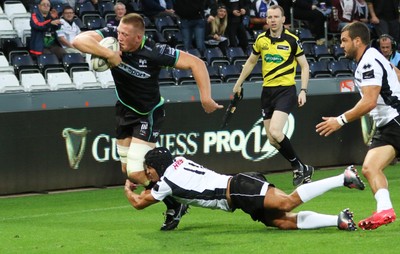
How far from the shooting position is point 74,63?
1936 cm

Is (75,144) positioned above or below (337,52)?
Answer: above

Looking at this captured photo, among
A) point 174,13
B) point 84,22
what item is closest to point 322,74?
point 174,13

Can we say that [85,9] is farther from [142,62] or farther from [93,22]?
[142,62]

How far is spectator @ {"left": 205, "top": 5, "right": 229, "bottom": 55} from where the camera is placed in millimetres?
22062

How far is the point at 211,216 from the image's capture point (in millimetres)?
12430

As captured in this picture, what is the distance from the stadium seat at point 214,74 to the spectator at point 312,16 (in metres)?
4.04

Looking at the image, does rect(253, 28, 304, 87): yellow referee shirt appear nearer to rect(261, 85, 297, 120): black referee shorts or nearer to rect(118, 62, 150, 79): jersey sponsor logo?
rect(261, 85, 297, 120): black referee shorts

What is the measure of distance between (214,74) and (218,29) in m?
1.84

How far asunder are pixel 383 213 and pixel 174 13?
13225 millimetres

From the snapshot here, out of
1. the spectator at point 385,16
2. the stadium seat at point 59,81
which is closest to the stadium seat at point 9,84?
the stadium seat at point 59,81

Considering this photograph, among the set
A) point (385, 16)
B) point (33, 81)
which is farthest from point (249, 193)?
point (385, 16)

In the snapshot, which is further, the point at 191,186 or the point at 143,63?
the point at 143,63

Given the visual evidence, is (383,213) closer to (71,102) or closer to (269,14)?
(269,14)

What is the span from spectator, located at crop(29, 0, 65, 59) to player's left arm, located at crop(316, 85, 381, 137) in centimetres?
968
